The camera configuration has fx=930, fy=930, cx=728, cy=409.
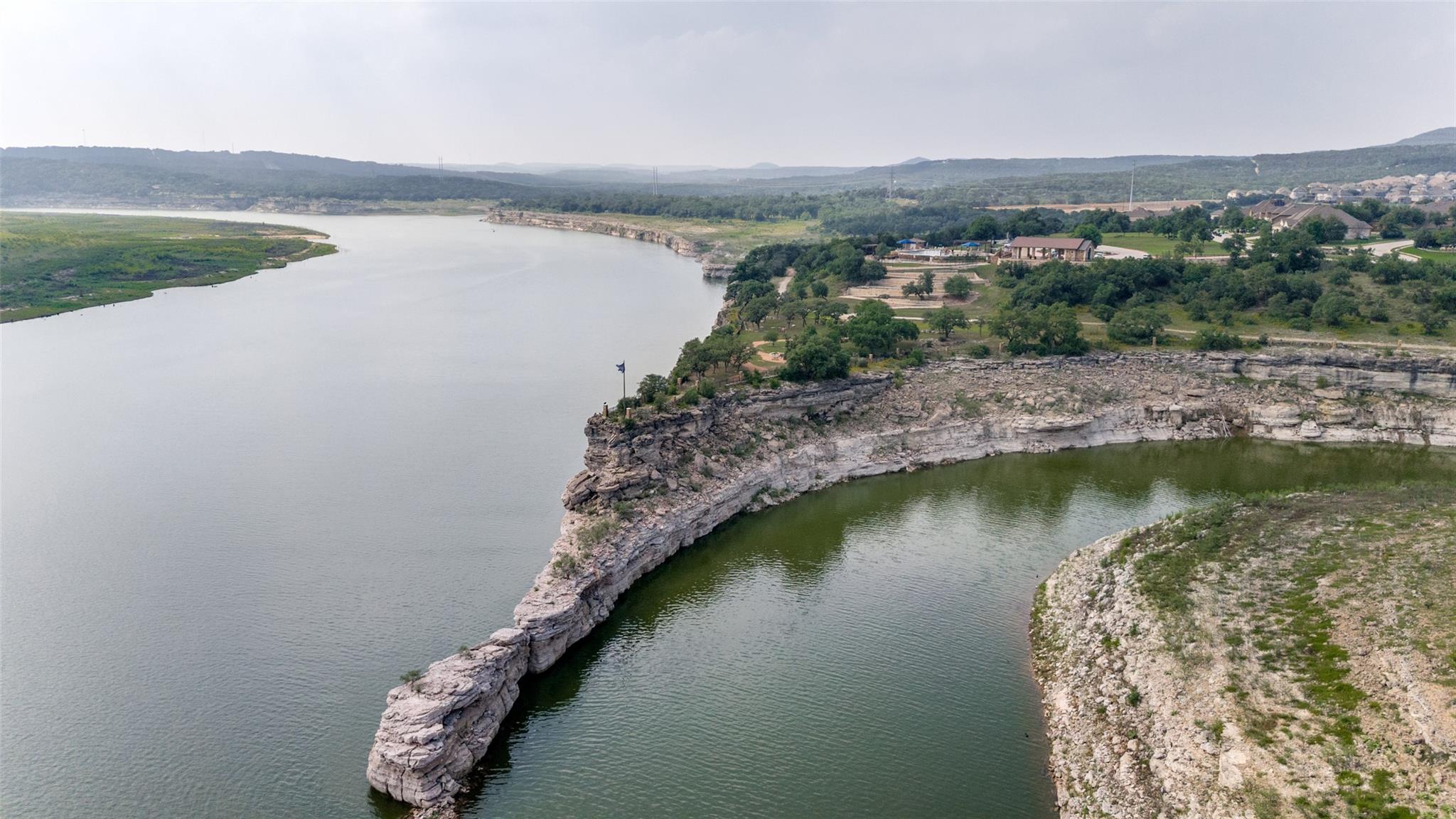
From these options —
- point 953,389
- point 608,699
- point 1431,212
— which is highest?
point 1431,212

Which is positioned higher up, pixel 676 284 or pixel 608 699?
pixel 676 284

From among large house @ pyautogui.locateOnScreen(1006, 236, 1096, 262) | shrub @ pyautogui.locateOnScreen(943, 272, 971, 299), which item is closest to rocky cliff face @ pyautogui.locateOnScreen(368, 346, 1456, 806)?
shrub @ pyautogui.locateOnScreen(943, 272, 971, 299)

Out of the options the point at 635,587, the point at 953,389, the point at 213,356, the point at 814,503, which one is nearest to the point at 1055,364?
the point at 953,389

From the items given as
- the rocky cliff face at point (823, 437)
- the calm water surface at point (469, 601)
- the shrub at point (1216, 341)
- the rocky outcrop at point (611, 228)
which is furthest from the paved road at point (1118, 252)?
the rocky outcrop at point (611, 228)

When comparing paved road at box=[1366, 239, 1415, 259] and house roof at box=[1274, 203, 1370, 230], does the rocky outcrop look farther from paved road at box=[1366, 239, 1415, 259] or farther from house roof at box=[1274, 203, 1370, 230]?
paved road at box=[1366, 239, 1415, 259]

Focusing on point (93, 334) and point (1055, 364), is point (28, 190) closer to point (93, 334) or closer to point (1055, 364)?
point (93, 334)

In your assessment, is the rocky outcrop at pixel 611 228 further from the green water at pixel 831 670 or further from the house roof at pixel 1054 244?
the green water at pixel 831 670
